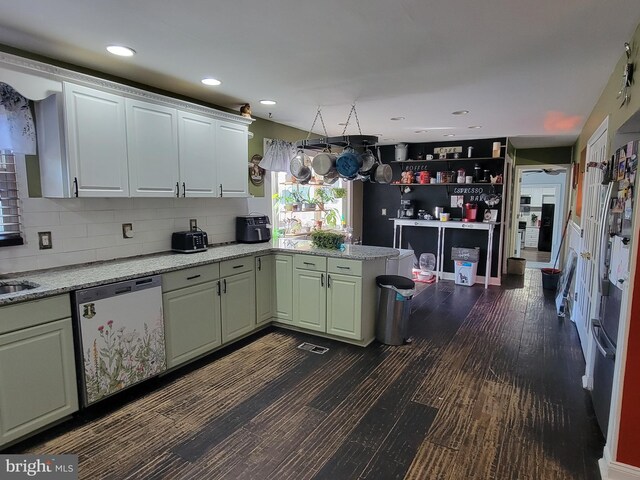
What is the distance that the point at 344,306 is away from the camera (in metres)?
3.64

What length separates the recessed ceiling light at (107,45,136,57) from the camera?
8.06 ft

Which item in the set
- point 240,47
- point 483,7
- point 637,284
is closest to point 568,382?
point 637,284

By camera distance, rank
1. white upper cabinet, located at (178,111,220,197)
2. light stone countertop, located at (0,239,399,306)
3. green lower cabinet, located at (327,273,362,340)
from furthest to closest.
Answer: green lower cabinet, located at (327,273,362,340), white upper cabinet, located at (178,111,220,197), light stone countertop, located at (0,239,399,306)

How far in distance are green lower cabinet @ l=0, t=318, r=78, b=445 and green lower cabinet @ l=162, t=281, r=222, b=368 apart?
0.72 meters

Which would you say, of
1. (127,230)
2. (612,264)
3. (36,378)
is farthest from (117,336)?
(612,264)

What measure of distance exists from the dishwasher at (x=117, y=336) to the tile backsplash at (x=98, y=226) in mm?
624

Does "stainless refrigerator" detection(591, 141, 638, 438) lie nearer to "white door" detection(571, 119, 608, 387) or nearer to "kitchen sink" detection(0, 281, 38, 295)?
"white door" detection(571, 119, 608, 387)

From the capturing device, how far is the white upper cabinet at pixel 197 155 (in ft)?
11.0

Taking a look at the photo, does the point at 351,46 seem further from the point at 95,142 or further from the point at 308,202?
the point at 308,202

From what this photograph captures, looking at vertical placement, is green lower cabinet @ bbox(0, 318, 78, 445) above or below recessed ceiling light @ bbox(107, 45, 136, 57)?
below

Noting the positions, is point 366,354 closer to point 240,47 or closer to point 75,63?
point 240,47

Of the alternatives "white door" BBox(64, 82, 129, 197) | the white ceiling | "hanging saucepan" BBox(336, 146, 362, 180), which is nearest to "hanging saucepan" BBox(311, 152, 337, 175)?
"hanging saucepan" BBox(336, 146, 362, 180)

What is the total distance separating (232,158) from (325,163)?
99cm

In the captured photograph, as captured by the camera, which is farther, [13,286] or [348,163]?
[348,163]
